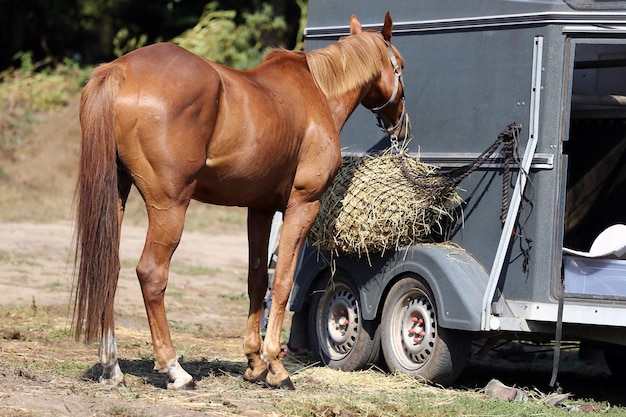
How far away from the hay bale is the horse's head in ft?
0.83

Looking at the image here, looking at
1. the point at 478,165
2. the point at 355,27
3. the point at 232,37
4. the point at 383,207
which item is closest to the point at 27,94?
the point at 232,37

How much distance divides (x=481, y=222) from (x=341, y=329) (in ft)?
4.70

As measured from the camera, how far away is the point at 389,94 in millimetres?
7000

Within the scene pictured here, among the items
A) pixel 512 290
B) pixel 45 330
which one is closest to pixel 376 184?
pixel 512 290

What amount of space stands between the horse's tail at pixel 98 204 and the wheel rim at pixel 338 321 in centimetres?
224

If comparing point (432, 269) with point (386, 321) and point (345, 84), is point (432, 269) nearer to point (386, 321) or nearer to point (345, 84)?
point (386, 321)

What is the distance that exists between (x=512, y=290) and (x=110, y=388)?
270 centimetres

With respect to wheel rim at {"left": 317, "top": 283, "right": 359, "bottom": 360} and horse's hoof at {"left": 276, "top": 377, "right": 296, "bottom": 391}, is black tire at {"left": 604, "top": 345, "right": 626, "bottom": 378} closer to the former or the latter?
wheel rim at {"left": 317, "top": 283, "right": 359, "bottom": 360}

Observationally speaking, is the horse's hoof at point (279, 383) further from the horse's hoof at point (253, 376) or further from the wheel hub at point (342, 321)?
the wheel hub at point (342, 321)

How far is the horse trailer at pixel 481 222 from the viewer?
20.4 feet

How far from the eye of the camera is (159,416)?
4887 mm

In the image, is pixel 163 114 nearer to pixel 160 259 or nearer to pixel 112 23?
pixel 160 259

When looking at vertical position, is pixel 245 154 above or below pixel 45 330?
above

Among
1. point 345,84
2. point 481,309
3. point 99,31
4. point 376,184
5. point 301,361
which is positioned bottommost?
point 301,361
